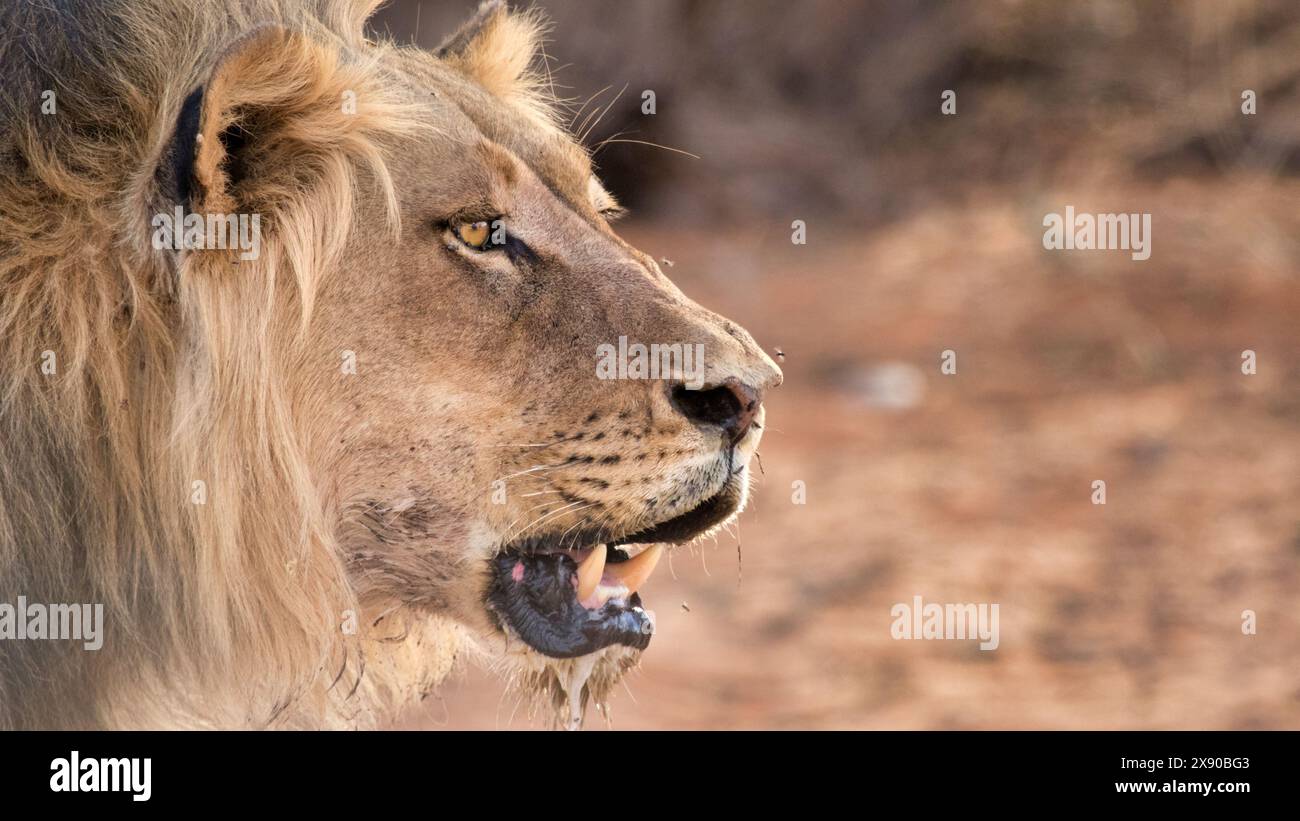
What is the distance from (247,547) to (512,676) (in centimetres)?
63

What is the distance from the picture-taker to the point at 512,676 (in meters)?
2.85

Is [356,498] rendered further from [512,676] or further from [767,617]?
[767,617]

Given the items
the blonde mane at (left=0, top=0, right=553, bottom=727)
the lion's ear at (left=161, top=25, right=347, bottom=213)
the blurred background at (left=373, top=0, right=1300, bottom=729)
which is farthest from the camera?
the blurred background at (left=373, top=0, right=1300, bottom=729)

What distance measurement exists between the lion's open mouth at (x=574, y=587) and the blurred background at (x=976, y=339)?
1.03ft

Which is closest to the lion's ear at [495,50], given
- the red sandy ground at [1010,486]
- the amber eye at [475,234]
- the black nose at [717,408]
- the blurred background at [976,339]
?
the blurred background at [976,339]

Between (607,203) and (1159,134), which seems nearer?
(607,203)

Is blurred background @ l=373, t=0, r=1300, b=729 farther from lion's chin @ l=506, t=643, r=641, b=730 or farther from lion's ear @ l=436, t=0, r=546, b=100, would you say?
lion's ear @ l=436, t=0, r=546, b=100

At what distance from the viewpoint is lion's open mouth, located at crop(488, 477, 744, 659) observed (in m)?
2.56

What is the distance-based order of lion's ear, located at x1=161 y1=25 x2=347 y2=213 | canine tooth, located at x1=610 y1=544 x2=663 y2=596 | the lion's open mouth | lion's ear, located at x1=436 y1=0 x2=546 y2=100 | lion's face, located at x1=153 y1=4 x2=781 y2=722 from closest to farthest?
lion's ear, located at x1=161 y1=25 x2=347 y2=213 < lion's face, located at x1=153 y1=4 x2=781 y2=722 < the lion's open mouth < canine tooth, located at x1=610 y1=544 x2=663 y2=596 < lion's ear, located at x1=436 y1=0 x2=546 y2=100

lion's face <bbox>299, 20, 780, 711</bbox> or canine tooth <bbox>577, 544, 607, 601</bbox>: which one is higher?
lion's face <bbox>299, 20, 780, 711</bbox>

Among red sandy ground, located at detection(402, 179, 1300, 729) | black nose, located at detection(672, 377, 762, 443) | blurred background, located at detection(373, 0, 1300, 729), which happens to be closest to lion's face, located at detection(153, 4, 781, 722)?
black nose, located at detection(672, 377, 762, 443)

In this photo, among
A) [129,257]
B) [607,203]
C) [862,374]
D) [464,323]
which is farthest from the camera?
[862,374]
